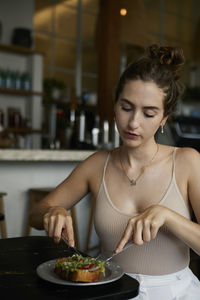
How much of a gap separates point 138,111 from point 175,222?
37cm

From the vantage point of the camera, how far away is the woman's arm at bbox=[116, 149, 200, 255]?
109cm

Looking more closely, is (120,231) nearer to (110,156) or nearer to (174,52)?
(110,156)

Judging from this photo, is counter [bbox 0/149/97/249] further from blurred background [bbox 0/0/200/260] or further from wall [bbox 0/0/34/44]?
wall [bbox 0/0/34/44]

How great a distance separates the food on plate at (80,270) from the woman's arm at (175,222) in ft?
0.29

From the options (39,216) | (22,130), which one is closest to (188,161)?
(39,216)

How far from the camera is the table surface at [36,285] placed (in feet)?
2.97

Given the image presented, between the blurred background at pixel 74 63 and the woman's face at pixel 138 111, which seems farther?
the blurred background at pixel 74 63

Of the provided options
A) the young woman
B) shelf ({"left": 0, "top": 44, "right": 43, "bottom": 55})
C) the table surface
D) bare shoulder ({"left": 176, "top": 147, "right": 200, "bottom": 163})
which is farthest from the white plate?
shelf ({"left": 0, "top": 44, "right": 43, "bottom": 55})

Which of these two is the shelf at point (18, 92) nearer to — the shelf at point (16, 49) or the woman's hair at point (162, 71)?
the shelf at point (16, 49)

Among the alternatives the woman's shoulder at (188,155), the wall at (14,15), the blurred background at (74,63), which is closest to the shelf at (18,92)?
the blurred background at (74,63)

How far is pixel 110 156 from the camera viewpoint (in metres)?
1.59

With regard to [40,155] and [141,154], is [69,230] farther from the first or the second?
[40,155]

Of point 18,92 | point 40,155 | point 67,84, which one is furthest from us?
point 67,84

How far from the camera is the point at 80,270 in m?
0.96
